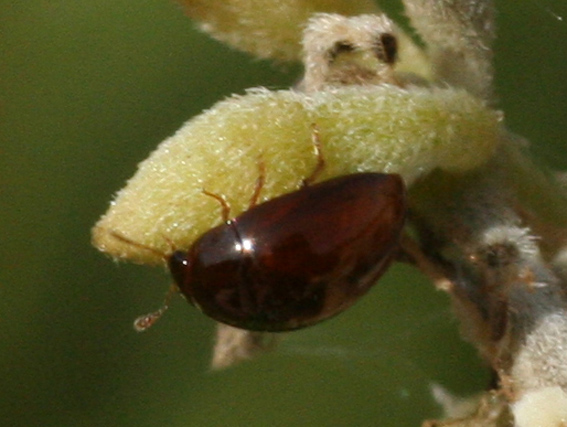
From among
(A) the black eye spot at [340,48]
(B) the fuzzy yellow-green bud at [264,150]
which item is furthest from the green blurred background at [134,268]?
(B) the fuzzy yellow-green bud at [264,150]

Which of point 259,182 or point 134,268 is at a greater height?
point 259,182

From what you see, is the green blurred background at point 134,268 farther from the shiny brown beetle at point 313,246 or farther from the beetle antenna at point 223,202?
the beetle antenna at point 223,202

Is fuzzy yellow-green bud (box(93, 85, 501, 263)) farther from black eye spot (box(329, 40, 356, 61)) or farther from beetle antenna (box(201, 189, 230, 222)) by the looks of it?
black eye spot (box(329, 40, 356, 61))

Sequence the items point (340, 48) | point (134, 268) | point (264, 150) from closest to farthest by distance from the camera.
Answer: point (264, 150) < point (340, 48) < point (134, 268)

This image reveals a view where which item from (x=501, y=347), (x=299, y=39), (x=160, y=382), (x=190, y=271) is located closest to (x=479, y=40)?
(x=299, y=39)

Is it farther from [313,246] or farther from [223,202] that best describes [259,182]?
[313,246]

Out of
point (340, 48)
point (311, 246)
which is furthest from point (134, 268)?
point (340, 48)

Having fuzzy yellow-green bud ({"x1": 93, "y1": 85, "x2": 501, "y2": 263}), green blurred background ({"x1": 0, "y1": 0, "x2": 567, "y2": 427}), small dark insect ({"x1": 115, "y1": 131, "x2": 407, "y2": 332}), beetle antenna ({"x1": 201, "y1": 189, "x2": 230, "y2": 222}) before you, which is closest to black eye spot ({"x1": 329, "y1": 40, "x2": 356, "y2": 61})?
fuzzy yellow-green bud ({"x1": 93, "y1": 85, "x2": 501, "y2": 263})
